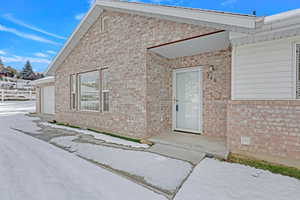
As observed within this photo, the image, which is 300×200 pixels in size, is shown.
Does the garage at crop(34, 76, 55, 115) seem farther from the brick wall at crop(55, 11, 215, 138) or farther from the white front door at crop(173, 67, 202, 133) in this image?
the white front door at crop(173, 67, 202, 133)

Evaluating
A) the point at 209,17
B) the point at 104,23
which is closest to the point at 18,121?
the point at 104,23

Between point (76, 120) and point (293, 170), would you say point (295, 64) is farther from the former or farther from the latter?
point (76, 120)

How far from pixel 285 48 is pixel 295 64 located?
0.38 m

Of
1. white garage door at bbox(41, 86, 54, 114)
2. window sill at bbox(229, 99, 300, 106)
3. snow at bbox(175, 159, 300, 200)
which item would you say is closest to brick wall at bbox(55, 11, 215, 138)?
window sill at bbox(229, 99, 300, 106)

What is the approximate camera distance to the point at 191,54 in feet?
15.5

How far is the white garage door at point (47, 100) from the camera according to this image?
10495mm

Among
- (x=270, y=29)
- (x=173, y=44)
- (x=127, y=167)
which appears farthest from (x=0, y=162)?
(x=270, y=29)

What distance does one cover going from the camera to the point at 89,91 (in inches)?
242

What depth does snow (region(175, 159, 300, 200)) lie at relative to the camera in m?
1.90

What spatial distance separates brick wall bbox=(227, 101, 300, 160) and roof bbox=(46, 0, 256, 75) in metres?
1.66

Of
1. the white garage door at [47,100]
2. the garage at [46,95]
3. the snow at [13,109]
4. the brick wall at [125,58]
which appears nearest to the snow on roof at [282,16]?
the brick wall at [125,58]

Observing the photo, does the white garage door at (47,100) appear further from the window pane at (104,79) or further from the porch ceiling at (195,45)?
the porch ceiling at (195,45)

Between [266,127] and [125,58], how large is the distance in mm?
4325

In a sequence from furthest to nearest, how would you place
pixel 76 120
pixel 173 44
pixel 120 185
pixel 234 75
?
pixel 76 120
pixel 173 44
pixel 234 75
pixel 120 185
